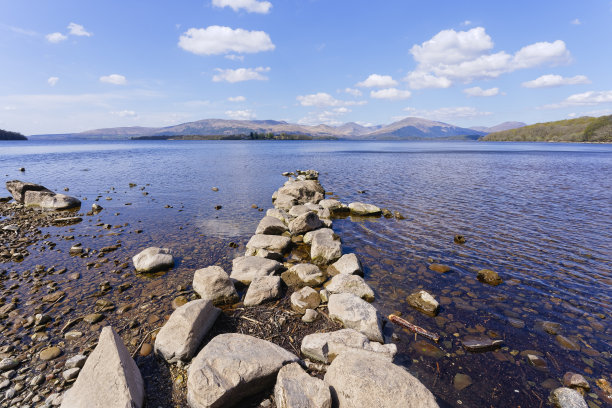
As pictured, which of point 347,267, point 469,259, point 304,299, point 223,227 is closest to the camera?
point 304,299

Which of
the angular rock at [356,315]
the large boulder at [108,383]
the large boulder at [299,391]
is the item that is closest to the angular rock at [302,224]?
the angular rock at [356,315]

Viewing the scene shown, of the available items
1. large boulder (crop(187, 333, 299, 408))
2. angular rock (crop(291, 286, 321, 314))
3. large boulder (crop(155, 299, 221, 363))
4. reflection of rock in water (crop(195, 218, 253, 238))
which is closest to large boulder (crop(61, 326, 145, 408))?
large boulder (crop(155, 299, 221, 363))

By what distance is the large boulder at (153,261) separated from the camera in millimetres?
11391

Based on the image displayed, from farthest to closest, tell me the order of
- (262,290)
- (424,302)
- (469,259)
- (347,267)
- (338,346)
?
(469,259) → (347,267) → (262,290) → (424,302) → (338,346)

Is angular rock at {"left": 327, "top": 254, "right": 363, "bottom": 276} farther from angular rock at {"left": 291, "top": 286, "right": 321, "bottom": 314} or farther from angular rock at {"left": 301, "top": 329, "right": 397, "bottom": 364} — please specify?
angular rock at {"left": 301, "top": 329, "right": 397, "bottom": 364}

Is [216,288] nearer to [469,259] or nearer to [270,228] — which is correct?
[270,228]

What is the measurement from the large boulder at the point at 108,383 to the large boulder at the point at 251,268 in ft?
16.1

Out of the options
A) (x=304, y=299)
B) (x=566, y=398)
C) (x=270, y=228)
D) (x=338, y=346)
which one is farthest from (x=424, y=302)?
(x=270, y=228)

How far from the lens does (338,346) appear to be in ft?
22.4

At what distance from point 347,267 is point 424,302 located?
3171 mm

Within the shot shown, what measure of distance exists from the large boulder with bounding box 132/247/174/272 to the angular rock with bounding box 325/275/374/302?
23.4 ft

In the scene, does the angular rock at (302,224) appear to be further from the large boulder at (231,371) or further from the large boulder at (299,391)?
the large boulder at (299,391)

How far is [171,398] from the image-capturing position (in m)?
5.80

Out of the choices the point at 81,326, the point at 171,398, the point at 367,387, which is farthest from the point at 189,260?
the point at 367,387
